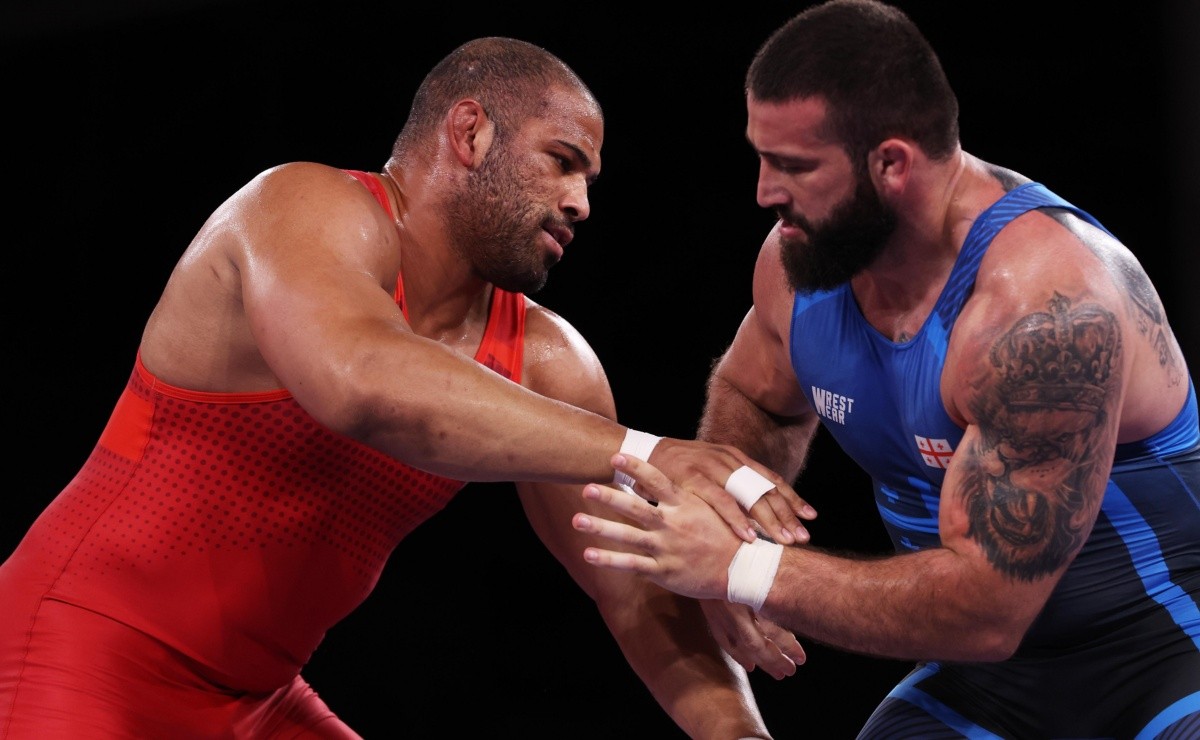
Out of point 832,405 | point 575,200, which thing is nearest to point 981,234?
point 832,405

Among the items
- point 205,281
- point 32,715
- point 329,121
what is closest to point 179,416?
point 205,281

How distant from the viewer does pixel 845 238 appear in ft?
7.94

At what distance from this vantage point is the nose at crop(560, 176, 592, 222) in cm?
279

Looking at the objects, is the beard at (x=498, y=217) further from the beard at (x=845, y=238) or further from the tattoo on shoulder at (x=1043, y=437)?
the tattoo on shoulder at (x=1043, y=437)

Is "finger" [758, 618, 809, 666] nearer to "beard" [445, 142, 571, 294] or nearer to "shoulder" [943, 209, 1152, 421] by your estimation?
"shoulder" [943, 209, 1152, 421]

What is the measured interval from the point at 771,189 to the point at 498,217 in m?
0.62

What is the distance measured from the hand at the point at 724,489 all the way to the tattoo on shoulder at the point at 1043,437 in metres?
0.32

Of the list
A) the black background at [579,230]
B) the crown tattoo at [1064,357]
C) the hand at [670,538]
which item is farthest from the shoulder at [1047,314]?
the black background at [579,230]

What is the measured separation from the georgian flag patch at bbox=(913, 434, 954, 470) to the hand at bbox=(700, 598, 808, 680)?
491 mm

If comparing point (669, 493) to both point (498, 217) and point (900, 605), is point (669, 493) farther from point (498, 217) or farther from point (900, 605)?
point (498, 217)

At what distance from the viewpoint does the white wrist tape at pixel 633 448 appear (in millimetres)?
2305

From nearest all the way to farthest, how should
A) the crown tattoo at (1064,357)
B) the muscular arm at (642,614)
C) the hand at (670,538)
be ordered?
the crown tattoo at (1064,357), the hand at (670,538), the muscular arm at (642,614)

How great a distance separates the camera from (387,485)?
275cm

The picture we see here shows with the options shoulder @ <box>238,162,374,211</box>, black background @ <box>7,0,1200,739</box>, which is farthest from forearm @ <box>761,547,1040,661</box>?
black background @ <box>7,0,1200,739</box>
